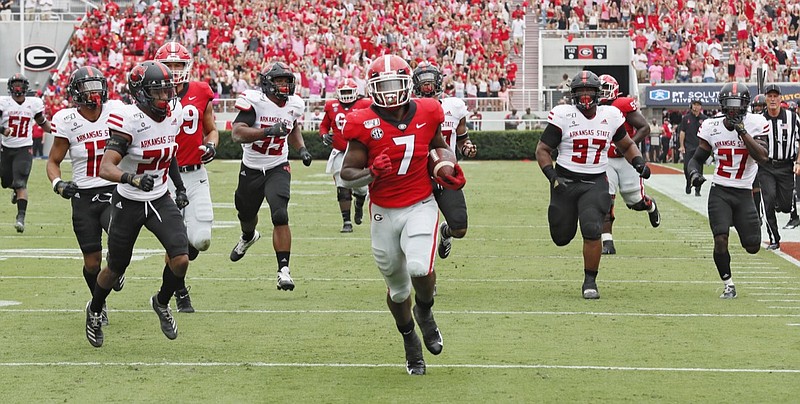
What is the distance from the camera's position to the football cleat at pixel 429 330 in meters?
6.81

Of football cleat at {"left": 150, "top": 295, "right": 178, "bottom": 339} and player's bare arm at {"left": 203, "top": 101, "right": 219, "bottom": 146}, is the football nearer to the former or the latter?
football cleat at {"left": 150, "top": 295, "right": 178, "bottom": 339}

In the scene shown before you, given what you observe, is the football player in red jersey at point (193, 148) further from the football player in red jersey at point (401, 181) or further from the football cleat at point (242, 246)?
the football player in red jersey at point (401, 181)

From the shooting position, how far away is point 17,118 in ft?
49.9

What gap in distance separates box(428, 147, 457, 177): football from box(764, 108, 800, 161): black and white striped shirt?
700 centimetres

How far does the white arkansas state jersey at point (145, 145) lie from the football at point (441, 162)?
1691mm

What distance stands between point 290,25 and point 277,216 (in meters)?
26.5

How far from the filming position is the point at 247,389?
6.33 meters

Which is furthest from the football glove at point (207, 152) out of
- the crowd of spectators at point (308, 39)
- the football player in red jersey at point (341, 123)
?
the crowd of spectators at point (308, 39)

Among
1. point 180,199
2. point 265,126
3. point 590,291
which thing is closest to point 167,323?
point 180,199

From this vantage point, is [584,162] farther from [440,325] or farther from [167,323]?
[167,323]

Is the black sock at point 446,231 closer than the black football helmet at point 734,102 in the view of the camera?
No

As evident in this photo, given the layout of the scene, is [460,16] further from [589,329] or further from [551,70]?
[589,329]

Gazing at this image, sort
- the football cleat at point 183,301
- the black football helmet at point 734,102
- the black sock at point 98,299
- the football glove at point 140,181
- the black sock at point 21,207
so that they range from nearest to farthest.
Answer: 1. the football glove at point 140,181
2. the black sock at point 98,299
3. the football cleat at point 183,301
4. the black football helmet at point 734,102
5. the black sock at point 21,207

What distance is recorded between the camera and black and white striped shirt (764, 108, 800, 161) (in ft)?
42.4
